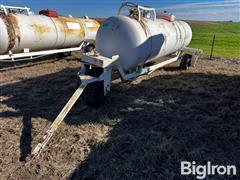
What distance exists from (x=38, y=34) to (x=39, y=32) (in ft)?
0.30

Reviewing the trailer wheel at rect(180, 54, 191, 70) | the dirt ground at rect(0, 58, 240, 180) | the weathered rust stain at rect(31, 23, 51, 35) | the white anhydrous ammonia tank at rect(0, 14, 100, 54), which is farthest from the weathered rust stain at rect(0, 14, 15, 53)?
the trailer wheel at rect(180, 54, 191, 70)

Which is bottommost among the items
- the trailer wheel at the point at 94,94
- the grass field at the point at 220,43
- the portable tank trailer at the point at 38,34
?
the grass field at the point at 220,43

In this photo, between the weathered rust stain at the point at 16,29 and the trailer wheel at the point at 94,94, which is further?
the weathered rust stain at the point at 16,29

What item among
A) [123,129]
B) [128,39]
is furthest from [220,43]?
[123,129]

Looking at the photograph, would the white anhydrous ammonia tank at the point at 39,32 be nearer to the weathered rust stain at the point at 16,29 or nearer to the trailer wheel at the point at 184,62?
the weathered rust stain at the point at 16,29

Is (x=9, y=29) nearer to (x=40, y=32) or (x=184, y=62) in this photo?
(x=40, y=32)

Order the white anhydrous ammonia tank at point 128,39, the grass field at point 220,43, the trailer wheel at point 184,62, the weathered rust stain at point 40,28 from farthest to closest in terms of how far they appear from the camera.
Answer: the grass field at point 220,43 → the trailer wheel at point 184,62 → the weathered rust stain at point 40,28 → the white anhydrous ammonia tank at point 128,39

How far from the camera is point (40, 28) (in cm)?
922

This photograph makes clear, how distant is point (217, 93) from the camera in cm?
668

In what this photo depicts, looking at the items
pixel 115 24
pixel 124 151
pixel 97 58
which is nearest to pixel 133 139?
pixel 124 151

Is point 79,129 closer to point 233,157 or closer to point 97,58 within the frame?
point 97,58

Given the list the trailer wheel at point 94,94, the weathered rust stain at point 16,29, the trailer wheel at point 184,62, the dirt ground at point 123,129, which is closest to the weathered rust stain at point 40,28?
the weathered rust stain at point 16,29

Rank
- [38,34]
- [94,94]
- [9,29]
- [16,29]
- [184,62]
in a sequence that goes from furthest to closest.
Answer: [184,62], [38,34], [16,29], [9,29], [94,94]

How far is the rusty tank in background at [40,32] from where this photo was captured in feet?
27.0
